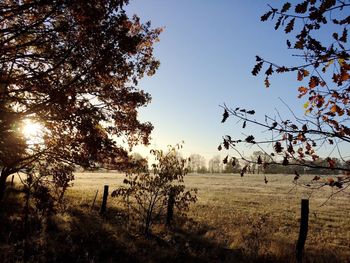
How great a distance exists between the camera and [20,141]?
8.49 m

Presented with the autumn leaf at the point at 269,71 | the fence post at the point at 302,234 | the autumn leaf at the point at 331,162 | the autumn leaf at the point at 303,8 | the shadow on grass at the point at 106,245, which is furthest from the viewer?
the fence post at the point at 302,234

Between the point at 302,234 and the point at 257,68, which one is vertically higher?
the point at 257,68

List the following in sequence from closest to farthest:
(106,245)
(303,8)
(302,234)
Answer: (303,8) → (106,245) → (302,234)

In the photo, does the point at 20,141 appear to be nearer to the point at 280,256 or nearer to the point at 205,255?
the point at 205,255

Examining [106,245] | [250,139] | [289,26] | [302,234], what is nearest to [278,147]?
[250,139]

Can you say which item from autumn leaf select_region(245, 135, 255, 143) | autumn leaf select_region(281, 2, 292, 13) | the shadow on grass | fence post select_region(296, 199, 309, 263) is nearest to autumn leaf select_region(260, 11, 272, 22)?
autumn leaf select_region(281, 2, 292, 13)

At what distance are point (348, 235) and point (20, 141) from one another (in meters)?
17.6

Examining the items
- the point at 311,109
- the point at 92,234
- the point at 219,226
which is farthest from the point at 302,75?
the point at 219,226

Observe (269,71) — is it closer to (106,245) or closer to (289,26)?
(289,26)

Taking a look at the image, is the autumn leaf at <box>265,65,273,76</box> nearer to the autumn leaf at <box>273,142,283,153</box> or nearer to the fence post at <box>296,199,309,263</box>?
the autumn leaf at <box>273,142,283,153</box>

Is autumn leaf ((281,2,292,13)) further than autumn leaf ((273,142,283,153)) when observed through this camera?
No

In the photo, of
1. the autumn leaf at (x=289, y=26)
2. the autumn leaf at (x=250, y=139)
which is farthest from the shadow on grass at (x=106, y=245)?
the autumn leaf at (x=289, y=26)

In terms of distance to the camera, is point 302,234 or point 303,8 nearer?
point 303,8

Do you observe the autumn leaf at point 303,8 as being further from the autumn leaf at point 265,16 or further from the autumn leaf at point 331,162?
the autumn leaf at point 331,162
